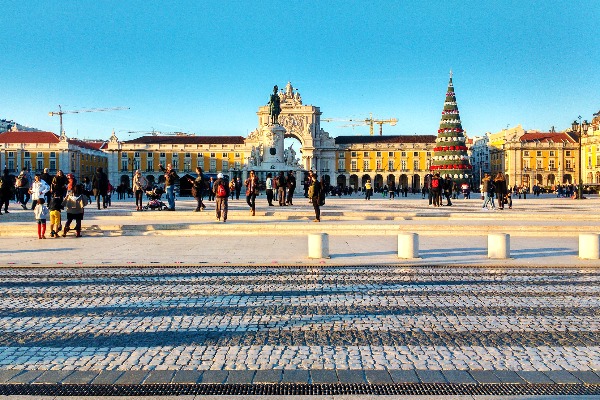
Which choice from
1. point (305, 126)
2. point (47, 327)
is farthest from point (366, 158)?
point (47, 327)

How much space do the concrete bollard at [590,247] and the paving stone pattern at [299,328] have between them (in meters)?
2.18

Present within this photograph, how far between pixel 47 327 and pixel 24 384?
1.83m

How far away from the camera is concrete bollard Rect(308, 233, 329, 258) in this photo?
38.8ft

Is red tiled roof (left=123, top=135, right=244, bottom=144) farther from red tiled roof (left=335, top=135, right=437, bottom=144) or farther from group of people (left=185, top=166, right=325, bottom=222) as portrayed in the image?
group of people (left=185, top=166, right=325, bottom=222)

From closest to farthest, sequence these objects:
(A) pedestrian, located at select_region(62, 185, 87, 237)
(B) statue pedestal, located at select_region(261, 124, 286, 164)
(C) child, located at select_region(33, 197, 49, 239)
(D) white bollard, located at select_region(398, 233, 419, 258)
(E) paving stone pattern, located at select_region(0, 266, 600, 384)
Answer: (E) paving stone pattern, located at select_region(0, 266, 600, 384), (D) white bollard, located at select_region(398, 233, 419, 258), (C) child, located at select_region(33, 197, 49, 239), (A) pedestrian, located at select_region(62, 185, 87, 237), (B) statue pedestal, located at select_region(261, 124, 286, 164)

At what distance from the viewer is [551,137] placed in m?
104

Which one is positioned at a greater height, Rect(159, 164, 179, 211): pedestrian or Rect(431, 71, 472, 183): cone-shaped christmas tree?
Rect(431, 71, 472, 183): cone-shaped christmas tree

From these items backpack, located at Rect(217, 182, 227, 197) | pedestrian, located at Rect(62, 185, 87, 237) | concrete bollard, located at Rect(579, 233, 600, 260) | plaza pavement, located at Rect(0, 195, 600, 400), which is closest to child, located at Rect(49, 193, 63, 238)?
pedestrian, located at Rect(62, 185, 87, 237)

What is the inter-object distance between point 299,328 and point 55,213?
36.2 feet

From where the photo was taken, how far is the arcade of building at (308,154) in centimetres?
9938

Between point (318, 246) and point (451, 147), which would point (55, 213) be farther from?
point (451, 147)

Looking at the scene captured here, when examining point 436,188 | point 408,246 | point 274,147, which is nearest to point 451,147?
point 274,147

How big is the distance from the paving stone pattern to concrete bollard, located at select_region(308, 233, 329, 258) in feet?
6.55

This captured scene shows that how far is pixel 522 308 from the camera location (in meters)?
7.21
